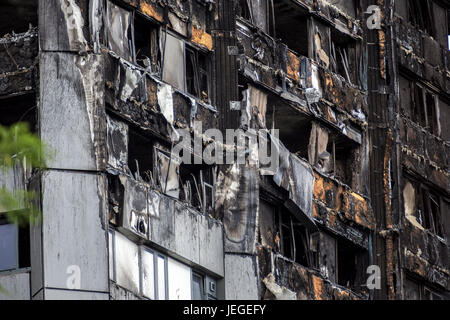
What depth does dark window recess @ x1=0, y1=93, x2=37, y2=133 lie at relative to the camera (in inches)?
1233

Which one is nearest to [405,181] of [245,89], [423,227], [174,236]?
[423,227]

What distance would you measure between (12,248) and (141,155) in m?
4.21

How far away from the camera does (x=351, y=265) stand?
131 ft

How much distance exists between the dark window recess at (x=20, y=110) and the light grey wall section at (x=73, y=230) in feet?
5.84

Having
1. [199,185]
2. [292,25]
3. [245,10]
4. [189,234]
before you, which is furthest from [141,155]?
[292,25]

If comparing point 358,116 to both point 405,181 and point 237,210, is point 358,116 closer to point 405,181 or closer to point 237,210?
point 405,181

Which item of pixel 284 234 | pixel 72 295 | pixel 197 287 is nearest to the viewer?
pixel 72 295

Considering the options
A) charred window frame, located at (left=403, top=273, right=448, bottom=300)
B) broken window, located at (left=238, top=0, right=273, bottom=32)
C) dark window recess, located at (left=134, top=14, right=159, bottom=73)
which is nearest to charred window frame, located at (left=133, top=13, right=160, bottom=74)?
dark window recess, located at (left=134, top=14, right=159, bottom=73)

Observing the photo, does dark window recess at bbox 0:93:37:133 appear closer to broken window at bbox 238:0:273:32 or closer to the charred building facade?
the charred building facade

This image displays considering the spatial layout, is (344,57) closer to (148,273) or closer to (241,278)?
(241,278)

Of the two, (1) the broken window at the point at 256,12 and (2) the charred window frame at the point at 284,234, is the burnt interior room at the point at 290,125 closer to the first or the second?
(1) the broken window at the point at 256,12

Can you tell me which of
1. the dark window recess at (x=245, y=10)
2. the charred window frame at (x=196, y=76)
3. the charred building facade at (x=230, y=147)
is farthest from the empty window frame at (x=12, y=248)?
the dark window recess at (x=245, y=10)

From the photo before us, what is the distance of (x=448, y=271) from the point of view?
1678 inches

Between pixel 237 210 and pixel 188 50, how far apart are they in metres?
3.73
